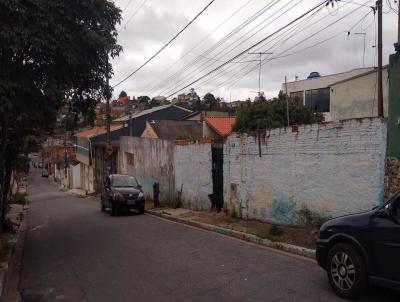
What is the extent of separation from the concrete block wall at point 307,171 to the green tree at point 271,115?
19513 mm

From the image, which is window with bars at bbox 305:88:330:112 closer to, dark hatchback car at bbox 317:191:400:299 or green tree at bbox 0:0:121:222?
green tree at bbox 0:0:121:222

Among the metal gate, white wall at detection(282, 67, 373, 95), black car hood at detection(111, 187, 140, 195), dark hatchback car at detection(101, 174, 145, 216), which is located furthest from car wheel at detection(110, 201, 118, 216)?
white wall at detection(282, 67, 373, 95)

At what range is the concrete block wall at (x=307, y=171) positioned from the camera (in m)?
10.5

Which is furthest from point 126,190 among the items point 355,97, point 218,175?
point 355,97

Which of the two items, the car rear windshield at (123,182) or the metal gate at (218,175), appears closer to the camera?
the metal gate at (218,175)

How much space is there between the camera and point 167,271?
923cm

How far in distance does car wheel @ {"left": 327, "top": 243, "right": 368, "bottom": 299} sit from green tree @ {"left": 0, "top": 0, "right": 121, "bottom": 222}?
6.92 metres

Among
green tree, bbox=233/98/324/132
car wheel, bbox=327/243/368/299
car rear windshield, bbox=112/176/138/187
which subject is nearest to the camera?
car wheel, bbox=327/243/368/299

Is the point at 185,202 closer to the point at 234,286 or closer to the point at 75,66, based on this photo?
the point at 75,66

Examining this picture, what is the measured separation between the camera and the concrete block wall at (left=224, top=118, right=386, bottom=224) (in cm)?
1051

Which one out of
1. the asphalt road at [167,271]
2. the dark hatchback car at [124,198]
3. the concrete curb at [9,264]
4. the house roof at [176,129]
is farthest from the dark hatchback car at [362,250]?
the house roof at [176,129]

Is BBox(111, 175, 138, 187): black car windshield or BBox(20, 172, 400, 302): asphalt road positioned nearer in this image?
BBox(20, 172, 400, 302): asphalt road

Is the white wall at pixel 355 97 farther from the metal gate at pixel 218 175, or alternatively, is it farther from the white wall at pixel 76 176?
the white wall at pixel 76 176

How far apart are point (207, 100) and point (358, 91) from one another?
45909 mm
